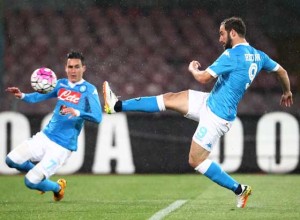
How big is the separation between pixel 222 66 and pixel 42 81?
204 centimetres

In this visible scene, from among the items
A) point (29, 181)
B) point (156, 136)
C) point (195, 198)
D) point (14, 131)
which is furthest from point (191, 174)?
point (29, 181)

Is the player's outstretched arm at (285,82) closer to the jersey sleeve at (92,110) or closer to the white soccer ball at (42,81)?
the jersey sleeve at (92,110)

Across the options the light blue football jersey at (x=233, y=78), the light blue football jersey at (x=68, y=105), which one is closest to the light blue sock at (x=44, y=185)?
the light blue football jersey at (x=68, y=105)

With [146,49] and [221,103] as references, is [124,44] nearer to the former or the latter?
[146,49]

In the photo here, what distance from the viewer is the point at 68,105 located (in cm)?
865

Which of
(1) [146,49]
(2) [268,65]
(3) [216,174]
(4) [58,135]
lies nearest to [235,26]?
(2) [268,65]

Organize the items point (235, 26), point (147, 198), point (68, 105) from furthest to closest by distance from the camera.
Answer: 1. point (147, 198)
2. point (68, 105)
3. point (235, 26)

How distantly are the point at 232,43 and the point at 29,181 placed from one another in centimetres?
251

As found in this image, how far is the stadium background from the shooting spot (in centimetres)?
1277

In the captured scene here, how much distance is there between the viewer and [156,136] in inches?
504

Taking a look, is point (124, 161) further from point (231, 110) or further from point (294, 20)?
point (231, 110)

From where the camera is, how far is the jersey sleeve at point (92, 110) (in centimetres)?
823

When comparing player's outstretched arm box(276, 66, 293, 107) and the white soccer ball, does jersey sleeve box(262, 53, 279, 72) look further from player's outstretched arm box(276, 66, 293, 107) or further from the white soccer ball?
the white soccer ball

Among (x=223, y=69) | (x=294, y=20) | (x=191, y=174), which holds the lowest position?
(x=191, y=174)
